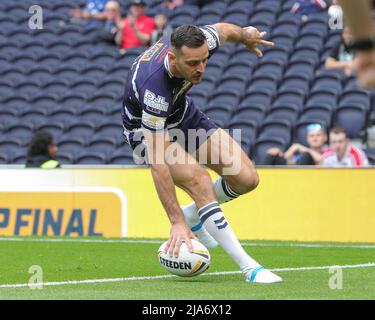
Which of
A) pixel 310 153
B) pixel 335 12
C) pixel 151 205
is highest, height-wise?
pixel 335 12

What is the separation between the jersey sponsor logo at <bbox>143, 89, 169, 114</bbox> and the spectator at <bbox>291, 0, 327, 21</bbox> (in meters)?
11.4

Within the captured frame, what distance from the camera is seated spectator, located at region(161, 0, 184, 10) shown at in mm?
20381

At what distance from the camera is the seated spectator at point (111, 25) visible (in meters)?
20.0

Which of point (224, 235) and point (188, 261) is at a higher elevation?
point (224, 235)

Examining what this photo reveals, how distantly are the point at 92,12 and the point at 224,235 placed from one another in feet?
47.0

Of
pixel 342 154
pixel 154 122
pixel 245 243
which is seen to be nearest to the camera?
pixel 154 122

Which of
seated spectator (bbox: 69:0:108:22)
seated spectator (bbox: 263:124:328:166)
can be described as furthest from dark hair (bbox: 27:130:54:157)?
seated spectator (bbox: 69:0:108:22)

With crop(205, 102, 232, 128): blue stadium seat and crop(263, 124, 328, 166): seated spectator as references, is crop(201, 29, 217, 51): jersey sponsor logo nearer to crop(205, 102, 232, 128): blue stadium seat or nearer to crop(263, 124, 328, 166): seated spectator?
crop(263, 124, 328, 166): seated spectator

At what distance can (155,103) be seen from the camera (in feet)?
23.8

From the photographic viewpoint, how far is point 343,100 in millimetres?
15766

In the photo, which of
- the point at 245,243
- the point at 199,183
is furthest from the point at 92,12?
the point at 199,183

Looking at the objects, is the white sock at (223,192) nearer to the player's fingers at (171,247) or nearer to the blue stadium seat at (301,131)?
the player's fingers at (171,247)

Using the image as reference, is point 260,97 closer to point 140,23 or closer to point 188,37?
point 140,23
